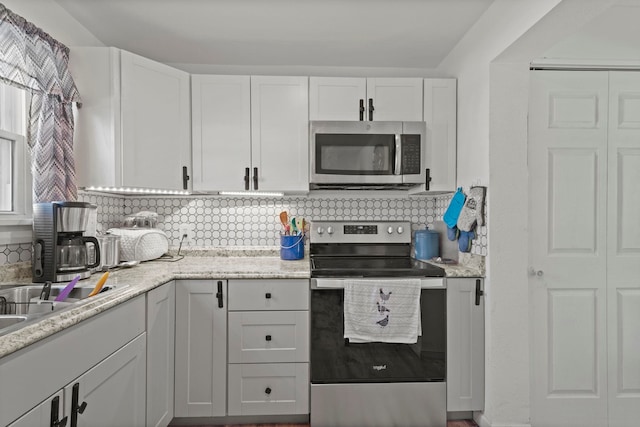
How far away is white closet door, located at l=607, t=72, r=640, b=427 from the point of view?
206 centimetres

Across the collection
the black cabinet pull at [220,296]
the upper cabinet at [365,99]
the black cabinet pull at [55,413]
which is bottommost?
the black cabinet pull at [55,413]

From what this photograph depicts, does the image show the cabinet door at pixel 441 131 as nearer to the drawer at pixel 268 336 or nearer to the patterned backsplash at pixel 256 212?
the patterned backsplash at pixel 256 212

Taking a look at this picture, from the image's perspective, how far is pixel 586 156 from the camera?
80.9 inches

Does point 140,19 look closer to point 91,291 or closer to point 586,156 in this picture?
point 91,291

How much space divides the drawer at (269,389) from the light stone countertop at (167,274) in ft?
1.67

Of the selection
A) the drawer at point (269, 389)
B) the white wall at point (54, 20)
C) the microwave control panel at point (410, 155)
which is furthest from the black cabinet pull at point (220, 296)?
the white wall at point (54, 20)

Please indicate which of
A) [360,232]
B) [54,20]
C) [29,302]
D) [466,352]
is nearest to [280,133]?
[360,232]

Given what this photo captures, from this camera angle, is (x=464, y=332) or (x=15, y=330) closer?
(x=15, y=330)

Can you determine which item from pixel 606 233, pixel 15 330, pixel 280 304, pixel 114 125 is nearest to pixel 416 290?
pixel 280 304

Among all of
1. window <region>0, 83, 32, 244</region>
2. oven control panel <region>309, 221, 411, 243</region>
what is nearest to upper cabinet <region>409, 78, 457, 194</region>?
oven control panel <region>309, 221, 411, 243</region>

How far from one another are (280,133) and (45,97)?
4.08 ft

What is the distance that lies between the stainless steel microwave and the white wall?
1.41 metres

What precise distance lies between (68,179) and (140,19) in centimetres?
95

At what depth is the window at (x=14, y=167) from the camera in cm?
170
